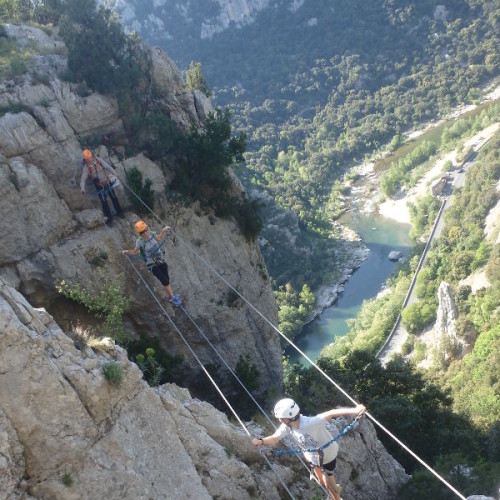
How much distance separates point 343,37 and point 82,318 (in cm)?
14332

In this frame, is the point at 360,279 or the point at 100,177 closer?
the point at 100,177

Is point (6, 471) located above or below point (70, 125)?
below

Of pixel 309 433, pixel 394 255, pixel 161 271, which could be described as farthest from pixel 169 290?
pixel 394 255

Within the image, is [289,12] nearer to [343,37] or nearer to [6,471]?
[343,37]

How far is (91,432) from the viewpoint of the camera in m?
8.25

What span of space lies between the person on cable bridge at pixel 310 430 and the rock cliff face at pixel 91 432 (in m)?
1.73

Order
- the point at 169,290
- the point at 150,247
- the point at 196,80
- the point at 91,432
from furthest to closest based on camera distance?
the point at 196,80, the point at 169,290, the point at 150,247, the point at 91,432

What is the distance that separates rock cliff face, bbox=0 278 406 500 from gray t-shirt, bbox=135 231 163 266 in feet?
12.5

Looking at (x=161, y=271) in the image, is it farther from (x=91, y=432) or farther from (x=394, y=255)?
(x=394, y=255)

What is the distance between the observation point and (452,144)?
3949 inches

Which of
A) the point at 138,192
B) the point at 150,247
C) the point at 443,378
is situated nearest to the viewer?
the point at 150,247

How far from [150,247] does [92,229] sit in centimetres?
249

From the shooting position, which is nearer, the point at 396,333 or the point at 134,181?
the point at 134,181

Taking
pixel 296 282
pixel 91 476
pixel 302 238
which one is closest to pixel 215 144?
pixel 91 476
